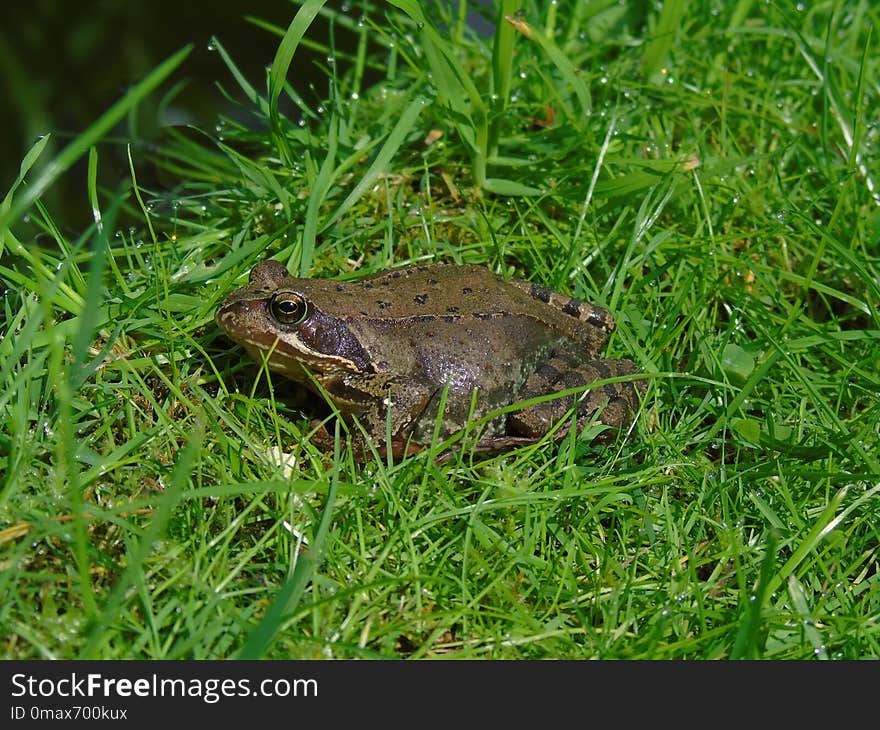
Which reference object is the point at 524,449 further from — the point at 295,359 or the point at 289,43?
the point at 289,43

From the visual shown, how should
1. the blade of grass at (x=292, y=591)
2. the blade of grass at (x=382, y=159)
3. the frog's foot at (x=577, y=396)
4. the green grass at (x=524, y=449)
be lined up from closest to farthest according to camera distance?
the blade of grass at (x=292, y=591)
the green grass at (x=524, y=449)
the frog's foot at (x=577, y=396)
the blade of grass at (x=382, y=159)

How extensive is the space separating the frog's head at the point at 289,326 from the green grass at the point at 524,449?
0.26m

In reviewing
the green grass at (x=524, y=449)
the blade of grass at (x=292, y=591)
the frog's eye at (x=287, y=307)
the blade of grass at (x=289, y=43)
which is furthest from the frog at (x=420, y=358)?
the blade of grass at (x=289, y=43)

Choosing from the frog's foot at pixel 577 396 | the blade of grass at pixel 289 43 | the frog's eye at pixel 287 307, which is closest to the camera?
the frog's eye at pixel 287 307

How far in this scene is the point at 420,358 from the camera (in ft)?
13.0

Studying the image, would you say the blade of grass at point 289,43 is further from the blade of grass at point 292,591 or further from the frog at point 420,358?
the blade of grass at point 292,591

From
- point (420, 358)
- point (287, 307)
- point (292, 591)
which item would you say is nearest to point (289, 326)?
point (287, 307)

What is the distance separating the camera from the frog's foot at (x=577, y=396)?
3.91 m

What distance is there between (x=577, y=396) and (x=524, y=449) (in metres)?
0.37

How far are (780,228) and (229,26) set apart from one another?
462 centimetres

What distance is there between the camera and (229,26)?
22.6ft

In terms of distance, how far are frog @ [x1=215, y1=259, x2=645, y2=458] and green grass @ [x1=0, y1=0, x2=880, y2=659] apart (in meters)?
0.20

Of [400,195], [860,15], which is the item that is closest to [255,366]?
[400,195]

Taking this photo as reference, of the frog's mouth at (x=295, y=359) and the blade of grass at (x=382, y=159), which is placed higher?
the blade of grass at (x=382, y=159)
